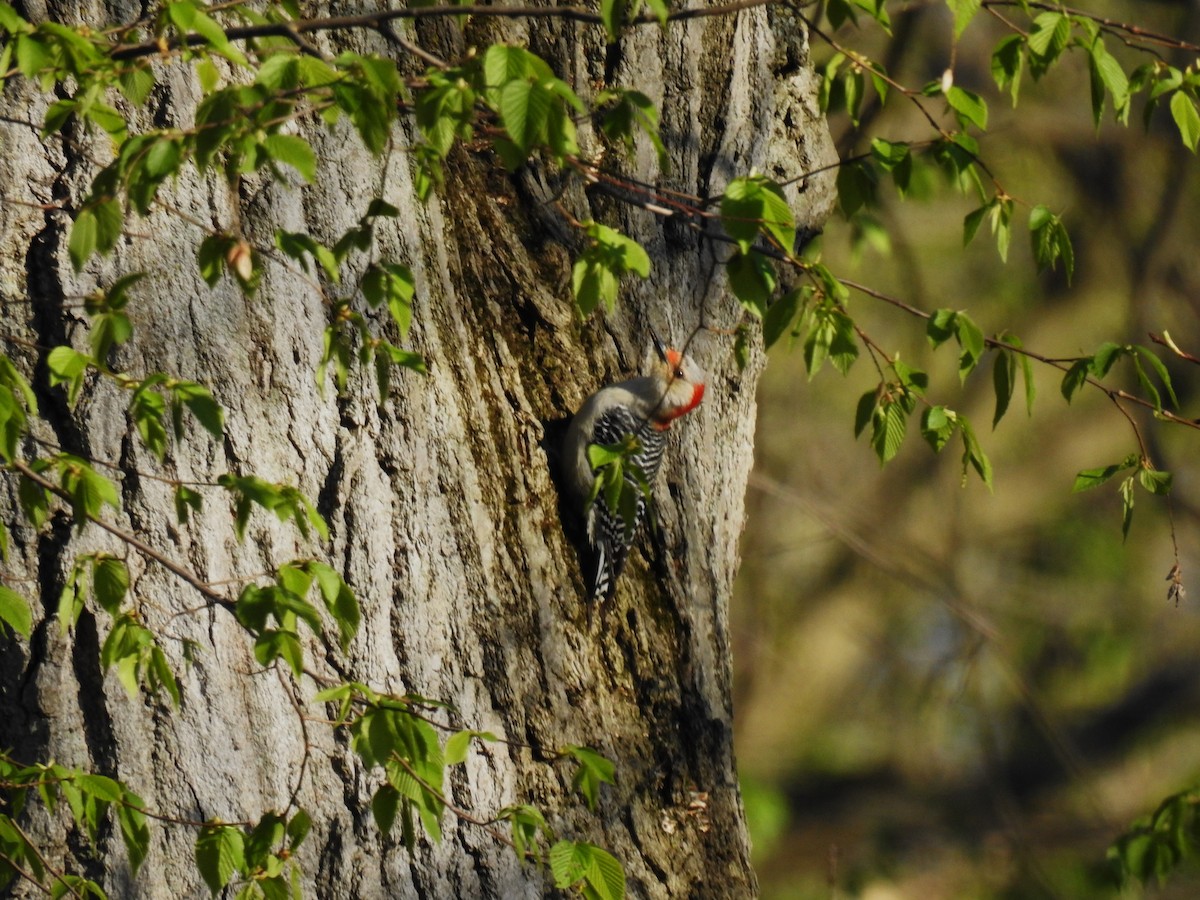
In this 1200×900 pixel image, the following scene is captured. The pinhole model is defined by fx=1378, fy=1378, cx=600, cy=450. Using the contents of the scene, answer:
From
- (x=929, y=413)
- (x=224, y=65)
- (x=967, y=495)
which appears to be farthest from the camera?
(x=967, y=495)

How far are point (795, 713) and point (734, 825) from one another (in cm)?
772

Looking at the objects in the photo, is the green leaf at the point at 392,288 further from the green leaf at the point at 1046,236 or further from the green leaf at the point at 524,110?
the green leaf at the point at 1046,236

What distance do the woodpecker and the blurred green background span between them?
5490 mm

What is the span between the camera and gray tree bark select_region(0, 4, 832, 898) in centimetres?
289

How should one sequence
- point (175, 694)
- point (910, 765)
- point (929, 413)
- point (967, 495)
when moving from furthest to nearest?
point (910, 765)
point (967, 495)
point (929, 413)
point (175, 694)

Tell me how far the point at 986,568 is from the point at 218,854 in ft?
29.5

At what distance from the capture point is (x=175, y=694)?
8.14ft

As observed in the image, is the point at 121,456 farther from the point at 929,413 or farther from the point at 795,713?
the point at 795,713

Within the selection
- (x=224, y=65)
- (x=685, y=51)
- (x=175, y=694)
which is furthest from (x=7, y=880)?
(x=685, y=51)

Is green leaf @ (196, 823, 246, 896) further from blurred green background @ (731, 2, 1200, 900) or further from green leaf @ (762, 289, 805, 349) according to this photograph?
blurred green background @ (731, 2, 1200, 900)

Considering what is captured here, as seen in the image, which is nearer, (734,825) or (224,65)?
(224,65)

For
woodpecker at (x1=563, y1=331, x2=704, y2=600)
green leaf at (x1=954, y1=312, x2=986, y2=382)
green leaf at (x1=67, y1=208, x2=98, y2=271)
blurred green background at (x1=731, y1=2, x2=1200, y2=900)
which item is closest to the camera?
green leaf at (x1=67, y1=208, x2=98, y2=271)

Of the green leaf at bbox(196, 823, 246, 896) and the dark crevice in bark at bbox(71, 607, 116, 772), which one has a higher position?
the dark crevice in bark at bbox(71, 607, 116, 772)

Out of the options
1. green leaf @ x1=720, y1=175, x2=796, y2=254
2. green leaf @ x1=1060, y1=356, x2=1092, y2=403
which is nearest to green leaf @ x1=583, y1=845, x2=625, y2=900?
green leaf @ x1=720, y1=175, x2=796, y2=254
